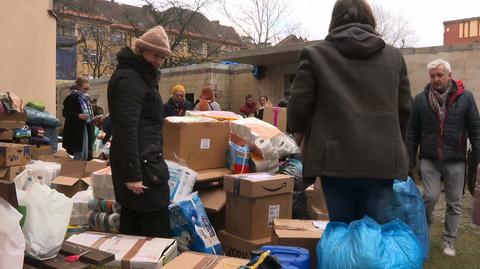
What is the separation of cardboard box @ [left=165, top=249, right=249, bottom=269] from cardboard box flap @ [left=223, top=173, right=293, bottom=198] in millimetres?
926

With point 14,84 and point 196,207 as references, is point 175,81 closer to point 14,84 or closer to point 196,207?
point 14,84

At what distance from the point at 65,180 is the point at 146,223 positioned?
283 centimetres

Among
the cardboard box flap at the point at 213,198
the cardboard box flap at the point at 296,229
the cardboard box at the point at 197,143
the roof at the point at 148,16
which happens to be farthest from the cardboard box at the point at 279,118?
the roof at the point at 148,16

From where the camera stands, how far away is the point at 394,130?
2291 millimetres

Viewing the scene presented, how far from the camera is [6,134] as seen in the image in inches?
239

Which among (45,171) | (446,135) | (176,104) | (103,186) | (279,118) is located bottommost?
(45,171)

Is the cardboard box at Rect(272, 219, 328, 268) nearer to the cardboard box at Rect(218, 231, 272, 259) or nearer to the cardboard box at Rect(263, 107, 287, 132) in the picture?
the cardboard box at Rect(218, 231, 272, 259)

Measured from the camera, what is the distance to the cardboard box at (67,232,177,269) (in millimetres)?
2781

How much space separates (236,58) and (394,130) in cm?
997

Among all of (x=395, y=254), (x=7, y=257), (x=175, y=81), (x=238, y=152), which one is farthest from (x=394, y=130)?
(x=175, y=81)

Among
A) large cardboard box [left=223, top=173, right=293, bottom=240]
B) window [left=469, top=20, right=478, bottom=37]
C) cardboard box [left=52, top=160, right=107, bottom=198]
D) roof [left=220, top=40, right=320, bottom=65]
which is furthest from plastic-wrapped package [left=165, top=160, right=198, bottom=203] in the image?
window [left=469, top=20, right=478, bottom=37]

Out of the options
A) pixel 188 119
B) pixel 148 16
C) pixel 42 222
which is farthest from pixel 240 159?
pixel 148 16

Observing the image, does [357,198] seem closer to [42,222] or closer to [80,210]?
[42,222]

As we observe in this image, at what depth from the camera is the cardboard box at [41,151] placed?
6768 millimetres
